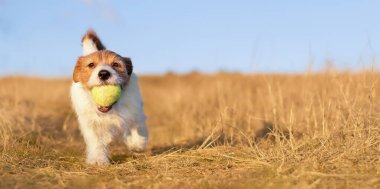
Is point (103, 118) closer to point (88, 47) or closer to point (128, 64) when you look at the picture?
point (128, 64)

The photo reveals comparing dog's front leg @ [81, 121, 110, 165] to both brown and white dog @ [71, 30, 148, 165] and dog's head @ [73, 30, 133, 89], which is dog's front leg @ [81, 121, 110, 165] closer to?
brown and white dog @ [71, 30, 148, 165]

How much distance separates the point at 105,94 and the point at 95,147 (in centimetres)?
68

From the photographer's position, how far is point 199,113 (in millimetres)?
9719

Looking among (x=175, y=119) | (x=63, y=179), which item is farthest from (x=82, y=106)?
(x=175, y=119)

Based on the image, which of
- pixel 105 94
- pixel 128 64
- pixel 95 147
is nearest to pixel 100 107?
pixel 105 94

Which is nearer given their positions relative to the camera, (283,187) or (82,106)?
(283,187)

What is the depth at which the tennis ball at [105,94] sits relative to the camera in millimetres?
5320

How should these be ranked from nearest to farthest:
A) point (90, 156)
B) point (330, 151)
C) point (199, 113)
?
point (330, 151)
point (90, 156)
point (199, 113)

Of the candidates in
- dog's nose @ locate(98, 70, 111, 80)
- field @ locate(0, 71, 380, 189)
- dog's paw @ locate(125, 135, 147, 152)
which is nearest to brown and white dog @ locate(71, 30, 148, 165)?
dog's nose @ locate(98, 70, 111, 80)

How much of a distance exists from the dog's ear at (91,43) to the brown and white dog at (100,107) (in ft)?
2.22

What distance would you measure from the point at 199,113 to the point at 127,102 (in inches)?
156

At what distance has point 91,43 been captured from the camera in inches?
258

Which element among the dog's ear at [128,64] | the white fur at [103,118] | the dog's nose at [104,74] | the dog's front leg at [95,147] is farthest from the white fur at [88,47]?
the dog's nose at [104,74]

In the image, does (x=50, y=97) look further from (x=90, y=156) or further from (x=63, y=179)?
(x=63, y=179)
